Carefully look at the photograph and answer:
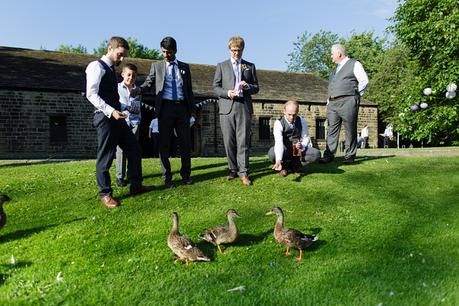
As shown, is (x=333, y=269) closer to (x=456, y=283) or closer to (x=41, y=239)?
(x=456, y=283)

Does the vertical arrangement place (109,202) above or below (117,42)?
below

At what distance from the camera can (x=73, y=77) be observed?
28406 mm

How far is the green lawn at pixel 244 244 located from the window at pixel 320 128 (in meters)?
27.0

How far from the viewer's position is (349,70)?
10047 millimetres

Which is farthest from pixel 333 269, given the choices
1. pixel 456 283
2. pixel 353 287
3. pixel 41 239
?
pixel 41 239

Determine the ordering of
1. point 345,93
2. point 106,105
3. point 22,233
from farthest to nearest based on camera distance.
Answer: point 345,93, point 106,105, point 22,233

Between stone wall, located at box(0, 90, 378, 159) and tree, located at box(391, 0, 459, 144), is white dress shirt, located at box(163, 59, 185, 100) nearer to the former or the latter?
stone wall, located at box(0, 90, 378, 159)

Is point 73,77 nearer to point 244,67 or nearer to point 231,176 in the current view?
point 244,67

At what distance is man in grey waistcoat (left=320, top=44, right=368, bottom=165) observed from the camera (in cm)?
1005

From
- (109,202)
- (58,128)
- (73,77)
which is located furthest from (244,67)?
(73,77)

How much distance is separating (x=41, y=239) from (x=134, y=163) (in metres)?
2.14

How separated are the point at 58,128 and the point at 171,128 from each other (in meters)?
21.0

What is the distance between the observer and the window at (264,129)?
3363 cm

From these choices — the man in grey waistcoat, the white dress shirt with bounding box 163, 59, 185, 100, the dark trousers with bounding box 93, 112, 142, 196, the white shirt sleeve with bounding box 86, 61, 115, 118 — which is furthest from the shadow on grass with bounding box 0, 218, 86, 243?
the man in grey waistcoat
